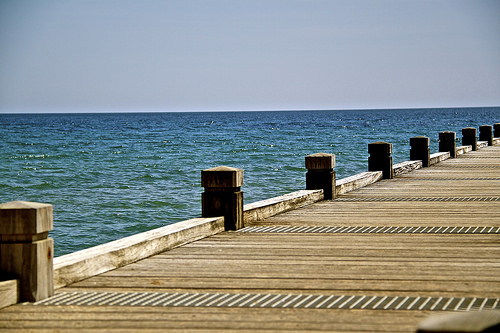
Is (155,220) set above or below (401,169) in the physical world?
below

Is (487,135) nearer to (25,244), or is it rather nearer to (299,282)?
(299,282)

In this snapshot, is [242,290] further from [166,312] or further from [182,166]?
[182,166]

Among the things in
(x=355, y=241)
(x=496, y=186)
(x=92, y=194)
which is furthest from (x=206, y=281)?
(x=92, y=194)

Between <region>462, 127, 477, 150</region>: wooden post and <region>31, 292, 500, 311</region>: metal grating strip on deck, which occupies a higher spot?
<region>462, 127, 477, 150</region>: wooden post

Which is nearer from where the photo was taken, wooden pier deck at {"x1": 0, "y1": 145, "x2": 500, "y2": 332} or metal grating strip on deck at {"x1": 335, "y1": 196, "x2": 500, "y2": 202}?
wooden pier deck at {"x1": 0, "y1": 145, "x2": 500, "y2": 332}

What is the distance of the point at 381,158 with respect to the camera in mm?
16141

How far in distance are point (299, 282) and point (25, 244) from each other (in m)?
2.08

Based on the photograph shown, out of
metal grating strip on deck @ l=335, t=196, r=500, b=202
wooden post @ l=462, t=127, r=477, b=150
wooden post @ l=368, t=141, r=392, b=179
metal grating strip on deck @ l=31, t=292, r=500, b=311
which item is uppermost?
wooden post @ l=462, t=127, r=477, b=150

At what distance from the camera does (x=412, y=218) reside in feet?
33.3

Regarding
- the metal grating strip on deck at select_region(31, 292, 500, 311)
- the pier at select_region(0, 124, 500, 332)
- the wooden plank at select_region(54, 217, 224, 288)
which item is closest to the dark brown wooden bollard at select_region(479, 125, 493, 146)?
the pier at select_region(0, 124, 500, 332)

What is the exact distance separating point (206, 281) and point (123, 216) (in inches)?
641

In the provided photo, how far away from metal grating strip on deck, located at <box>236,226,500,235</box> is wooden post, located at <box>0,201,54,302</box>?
3.79 meters

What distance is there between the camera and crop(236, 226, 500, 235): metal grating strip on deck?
8.84m

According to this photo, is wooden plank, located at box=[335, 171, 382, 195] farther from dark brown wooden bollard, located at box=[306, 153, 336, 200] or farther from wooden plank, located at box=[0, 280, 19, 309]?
wooden plank, located at box=[0, 280, 19, 309]
